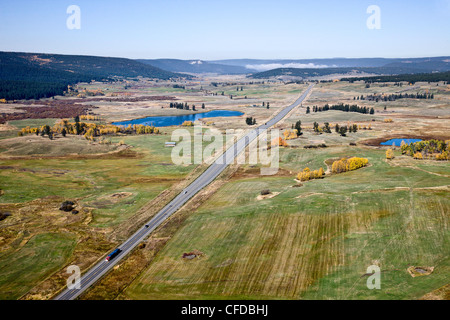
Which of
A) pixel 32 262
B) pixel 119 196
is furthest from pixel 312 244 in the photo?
pixel 119 196

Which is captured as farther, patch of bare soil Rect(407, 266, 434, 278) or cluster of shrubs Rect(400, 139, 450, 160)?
cluster of shrubs Rect(400, 139, 450, 160)

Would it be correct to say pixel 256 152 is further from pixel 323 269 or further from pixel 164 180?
pixel 323 269

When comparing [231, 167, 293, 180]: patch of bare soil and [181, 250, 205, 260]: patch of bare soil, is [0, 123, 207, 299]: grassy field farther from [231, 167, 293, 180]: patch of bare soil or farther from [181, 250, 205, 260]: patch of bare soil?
[231, 167, 293, 180]: patch of bare soil

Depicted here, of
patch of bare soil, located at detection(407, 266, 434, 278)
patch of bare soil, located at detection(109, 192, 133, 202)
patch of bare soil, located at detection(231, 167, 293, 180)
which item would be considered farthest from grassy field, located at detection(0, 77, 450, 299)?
patch of bare soil, located at detection(407, 266, 434, 278)

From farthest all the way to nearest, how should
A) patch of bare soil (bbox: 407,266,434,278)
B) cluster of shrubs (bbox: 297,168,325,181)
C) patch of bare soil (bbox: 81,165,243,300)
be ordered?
cluster of shrubs (bbox: 297,168,325,181)
patch of bare soil (bbox: 81,165,243,300)
patch of bare soil (bbox: 407,266,434,278)

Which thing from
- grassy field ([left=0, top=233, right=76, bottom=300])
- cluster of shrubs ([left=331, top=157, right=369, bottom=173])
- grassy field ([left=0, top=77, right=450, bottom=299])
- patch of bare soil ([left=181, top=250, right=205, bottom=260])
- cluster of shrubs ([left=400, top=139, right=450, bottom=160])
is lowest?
grassy field ([left=0, top=233, right=76, bottom=300])

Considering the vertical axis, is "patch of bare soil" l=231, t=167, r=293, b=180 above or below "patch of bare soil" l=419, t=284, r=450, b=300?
above

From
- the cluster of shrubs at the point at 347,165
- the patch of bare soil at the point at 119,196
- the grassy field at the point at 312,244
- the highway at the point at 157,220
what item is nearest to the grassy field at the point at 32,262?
the highway at the point at 157,220

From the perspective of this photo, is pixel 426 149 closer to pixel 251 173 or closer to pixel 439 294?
pixel 251 173
